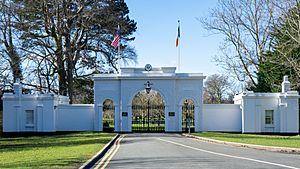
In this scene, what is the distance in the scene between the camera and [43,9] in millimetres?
49844

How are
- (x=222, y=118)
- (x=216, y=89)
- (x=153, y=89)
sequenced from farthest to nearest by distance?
(x=216, y=89) → (x=222, y=118) → (x=153, y=89)

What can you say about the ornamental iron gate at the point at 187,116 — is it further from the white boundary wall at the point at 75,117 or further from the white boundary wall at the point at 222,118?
the white boundary wall at the point at 75,117

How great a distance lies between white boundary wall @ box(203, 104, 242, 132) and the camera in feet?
143

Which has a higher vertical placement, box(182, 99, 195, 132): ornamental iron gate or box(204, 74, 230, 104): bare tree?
box(204, 74, 230, 104): bare tree

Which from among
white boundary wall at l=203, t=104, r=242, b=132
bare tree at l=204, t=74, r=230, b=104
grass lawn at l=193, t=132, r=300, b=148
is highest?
bare tree at l=204, t=74, r=230, b=104

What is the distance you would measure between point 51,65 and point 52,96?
1037 cm

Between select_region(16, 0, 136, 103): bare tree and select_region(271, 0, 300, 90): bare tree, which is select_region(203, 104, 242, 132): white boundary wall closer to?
select_region(271, 0, 300, 90): bare tree

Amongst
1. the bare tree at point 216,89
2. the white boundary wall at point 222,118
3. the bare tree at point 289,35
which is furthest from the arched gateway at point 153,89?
the bare tree at point 216,89

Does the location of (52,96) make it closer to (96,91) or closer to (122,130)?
(96,91)

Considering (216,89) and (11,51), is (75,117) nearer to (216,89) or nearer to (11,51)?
(11,51)

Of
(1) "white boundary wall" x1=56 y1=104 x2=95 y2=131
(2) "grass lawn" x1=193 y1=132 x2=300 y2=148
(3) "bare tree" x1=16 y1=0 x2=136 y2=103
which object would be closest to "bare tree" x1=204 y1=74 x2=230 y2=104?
(3) "bare tree" x1=16 y1=0 x2=136 y2=103

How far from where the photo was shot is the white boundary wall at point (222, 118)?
43719mm

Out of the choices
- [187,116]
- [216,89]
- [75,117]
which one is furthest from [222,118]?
[216,89]

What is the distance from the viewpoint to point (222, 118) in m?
44.0
